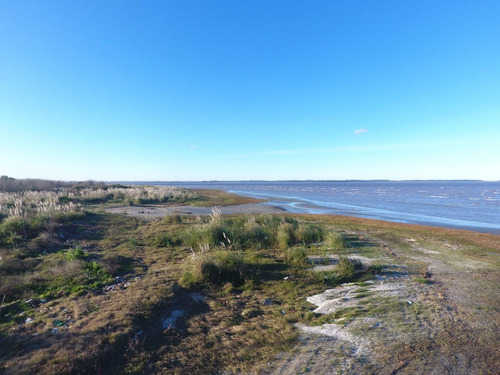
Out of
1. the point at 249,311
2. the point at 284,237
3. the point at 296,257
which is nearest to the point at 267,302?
the point at 249,311

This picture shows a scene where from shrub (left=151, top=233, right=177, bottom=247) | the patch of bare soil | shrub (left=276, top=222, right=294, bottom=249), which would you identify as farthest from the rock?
shrub (left=151, top=233, right=177, bottom=247)

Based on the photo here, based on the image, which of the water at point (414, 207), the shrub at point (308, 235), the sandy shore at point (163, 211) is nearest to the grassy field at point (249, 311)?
the shrub at point (308, 235)

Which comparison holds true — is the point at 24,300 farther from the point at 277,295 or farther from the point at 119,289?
the point at 277,295

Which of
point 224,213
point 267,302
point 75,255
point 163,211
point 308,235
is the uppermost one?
point 308,235

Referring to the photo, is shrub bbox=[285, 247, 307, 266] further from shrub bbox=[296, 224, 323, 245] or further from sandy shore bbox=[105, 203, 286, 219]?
sandy shore bbox=[105, 203, 286, 219]

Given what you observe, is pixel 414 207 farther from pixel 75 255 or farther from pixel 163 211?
pixel 75 255

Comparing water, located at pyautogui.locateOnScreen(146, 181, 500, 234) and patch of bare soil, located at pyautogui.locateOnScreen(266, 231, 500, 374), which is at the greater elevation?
patch of bare soil, located at pyautogui.locateOnScreen(266, 231, 500, 374)

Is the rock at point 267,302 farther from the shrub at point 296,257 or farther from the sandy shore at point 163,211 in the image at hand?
the sandy shore at point 163,211

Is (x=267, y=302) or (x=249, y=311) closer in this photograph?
(x=249, y=311)
